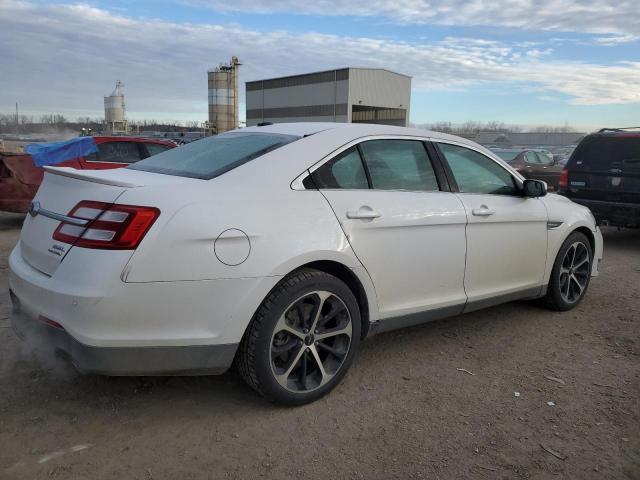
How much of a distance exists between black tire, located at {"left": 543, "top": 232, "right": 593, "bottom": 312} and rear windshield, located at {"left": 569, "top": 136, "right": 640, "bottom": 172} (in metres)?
3.72

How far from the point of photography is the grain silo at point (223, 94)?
2869 inches

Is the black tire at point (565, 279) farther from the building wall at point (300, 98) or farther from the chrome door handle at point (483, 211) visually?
the building wall at point (300, 98)

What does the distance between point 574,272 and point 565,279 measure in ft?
0.54

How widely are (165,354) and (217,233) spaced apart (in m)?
0.65

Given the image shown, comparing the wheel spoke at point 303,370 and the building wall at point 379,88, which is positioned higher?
the building wall at point 379,88

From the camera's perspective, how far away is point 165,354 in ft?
8.66

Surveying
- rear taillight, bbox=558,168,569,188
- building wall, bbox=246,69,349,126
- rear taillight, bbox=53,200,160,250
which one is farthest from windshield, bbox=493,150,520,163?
building wall, bbox=246,69,349,126

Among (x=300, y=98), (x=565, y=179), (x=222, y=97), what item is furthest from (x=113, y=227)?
(x=222, y=97)

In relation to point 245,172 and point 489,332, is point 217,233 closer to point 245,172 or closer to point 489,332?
point 245,172

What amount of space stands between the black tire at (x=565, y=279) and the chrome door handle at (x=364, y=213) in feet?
7.60

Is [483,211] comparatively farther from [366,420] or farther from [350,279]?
[366,420]

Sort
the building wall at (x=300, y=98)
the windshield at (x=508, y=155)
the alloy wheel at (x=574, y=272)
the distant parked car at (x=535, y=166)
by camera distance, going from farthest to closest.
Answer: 1. the building wall at (x=300, y=98)
2. the windshield at (x=508, y=155)
3. the distant parked car at (x=535, y=166)
4. the alloy wheel at (x=574, y=272)

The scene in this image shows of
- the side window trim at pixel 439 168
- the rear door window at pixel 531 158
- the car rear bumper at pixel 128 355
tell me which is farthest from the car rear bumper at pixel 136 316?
the rear door window at pixel 531 158

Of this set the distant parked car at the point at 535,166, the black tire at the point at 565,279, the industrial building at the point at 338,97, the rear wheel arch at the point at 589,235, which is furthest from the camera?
the industrial building at the point at 338,97
